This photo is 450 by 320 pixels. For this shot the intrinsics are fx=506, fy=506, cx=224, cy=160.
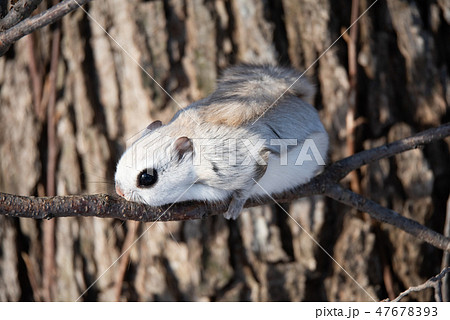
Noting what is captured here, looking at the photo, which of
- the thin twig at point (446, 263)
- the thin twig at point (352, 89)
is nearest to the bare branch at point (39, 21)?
the thin twig at point (352, 89)

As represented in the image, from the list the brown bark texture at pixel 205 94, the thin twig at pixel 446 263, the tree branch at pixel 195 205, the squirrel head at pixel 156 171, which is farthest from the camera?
the brown bark texture at pixel 205 94

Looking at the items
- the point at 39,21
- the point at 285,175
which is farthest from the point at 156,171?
the point at 39,21

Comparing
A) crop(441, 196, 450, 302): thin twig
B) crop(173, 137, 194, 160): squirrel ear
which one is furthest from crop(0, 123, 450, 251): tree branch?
crop(441, 196, 450, 302): thin twig

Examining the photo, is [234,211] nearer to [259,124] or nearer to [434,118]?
[259,124]

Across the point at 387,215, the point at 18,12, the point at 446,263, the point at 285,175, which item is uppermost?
the point at 18,12

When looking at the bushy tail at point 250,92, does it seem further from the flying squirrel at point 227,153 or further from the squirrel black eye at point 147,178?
the squirrel black eye at point 147,178

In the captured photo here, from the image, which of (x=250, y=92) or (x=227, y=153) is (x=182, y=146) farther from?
(x=250, y=92)

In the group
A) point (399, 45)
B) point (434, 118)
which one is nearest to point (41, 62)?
point (399, 45)
